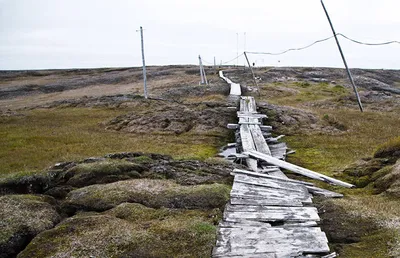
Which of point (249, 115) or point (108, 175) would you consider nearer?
point (108, 175)

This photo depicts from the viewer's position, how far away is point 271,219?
11383 mm

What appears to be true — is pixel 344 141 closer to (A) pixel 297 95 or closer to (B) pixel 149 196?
(B) pixel 149 196

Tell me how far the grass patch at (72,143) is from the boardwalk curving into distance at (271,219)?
22.5ft

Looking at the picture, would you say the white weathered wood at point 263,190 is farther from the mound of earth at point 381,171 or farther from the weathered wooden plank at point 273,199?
the mound of earth at point 381,171

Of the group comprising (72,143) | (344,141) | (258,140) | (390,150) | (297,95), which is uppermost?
(297,95)

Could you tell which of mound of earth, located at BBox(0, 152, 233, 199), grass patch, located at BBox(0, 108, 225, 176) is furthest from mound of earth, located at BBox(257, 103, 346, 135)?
mound of earth, located at BBox(0, 152, 233, 199)

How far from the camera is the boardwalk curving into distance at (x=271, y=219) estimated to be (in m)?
9.52

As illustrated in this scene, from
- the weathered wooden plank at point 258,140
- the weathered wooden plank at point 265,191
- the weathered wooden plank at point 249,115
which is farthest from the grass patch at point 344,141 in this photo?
the weathered wooden plank at point 265,191

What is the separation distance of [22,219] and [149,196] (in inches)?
163

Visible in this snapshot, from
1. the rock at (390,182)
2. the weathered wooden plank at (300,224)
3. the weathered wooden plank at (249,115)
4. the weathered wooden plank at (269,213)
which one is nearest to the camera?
the weathered wooden plank at (300,224)

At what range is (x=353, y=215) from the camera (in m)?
12.0

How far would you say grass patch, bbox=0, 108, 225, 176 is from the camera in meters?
24.3

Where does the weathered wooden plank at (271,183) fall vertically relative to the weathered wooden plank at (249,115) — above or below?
below

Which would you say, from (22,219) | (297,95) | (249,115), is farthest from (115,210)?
(297,95)
